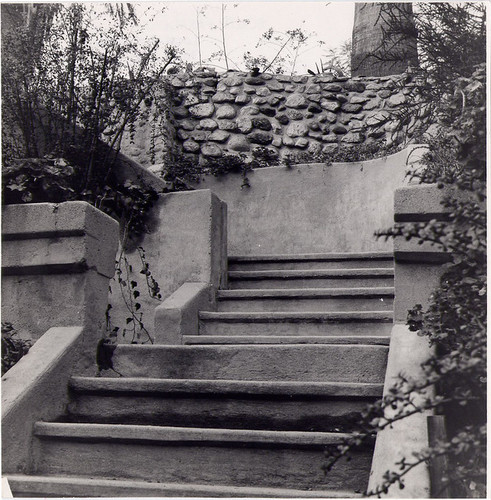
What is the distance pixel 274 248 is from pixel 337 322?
272 centimetres

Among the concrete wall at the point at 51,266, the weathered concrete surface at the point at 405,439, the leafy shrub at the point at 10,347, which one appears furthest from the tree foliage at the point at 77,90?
the weathered concrete surface at the point at 405,439

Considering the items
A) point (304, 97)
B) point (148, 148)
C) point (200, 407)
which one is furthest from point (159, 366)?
point (304, 97)

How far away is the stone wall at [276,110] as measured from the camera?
25.7 ft

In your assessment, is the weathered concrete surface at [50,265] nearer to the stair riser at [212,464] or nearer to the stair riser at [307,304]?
the stair riser at [212,464]

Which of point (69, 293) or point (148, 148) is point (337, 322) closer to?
point (69, 293)

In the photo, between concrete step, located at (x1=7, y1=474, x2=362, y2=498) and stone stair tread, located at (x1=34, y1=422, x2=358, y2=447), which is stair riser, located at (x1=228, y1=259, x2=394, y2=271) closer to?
stone stair tread, located at (x1=34, y1=422, x2=358, y2=447)

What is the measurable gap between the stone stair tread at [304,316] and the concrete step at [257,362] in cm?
80

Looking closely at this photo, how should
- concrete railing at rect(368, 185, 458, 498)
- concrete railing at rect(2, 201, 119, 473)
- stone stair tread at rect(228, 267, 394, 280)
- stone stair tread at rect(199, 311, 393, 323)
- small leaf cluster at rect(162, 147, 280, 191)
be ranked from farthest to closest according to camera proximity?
1. small leaf cluster at rect(162, 147, 280, 191)
2. stone stair tread at rect(228, 267, 394, 280)
3. stone stair tread at rect(199, 311, 393, 323)
4. concrete railing at rect(2, 201, 119, 473)
5. concrete railing at rect(368, 185, 458, 498)

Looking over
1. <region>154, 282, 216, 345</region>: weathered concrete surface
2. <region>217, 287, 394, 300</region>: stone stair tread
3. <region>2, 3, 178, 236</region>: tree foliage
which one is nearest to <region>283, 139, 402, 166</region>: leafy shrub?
<region>2, 3, 178, 236</region>: tree foliage

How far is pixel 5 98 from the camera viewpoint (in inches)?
213

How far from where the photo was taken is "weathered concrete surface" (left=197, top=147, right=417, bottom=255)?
274 inches

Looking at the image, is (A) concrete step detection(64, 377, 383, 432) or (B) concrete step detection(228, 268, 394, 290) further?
(B) concrete step detection(228, 268, 394, 290)

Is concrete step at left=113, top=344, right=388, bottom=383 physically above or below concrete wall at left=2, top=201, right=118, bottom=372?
below

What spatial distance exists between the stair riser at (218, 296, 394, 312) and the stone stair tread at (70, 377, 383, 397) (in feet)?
5.18
